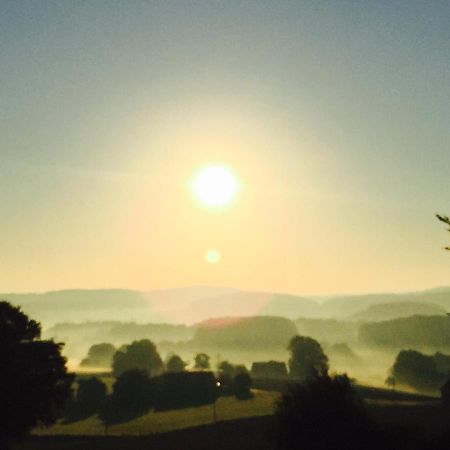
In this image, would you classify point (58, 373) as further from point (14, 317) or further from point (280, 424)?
point (280, 424)

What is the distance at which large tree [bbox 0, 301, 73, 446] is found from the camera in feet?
120

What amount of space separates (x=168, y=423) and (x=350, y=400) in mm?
52713

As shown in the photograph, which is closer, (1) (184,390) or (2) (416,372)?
(1) (184,390)

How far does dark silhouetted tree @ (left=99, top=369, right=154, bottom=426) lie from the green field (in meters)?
2.25

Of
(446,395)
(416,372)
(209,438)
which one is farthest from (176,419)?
(416,372)

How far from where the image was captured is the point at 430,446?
79.0 ft

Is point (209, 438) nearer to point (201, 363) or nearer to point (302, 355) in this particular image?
point (302, 355)

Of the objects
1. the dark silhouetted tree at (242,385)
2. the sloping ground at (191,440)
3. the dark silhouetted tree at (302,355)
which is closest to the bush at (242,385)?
the dark silhouetted tree at (242,385)

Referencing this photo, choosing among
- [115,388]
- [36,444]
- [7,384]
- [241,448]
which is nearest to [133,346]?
[115,388]

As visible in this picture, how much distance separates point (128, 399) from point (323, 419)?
67288 mm

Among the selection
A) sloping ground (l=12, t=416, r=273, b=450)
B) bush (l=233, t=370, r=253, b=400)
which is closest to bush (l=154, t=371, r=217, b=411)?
bush (l=233, t=370, r=253, b=400)

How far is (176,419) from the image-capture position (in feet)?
251

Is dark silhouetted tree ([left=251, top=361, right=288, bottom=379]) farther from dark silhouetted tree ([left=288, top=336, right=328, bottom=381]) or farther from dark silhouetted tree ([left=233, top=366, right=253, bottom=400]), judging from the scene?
dark silhouetted tree ([left=233, top=366, right=253, bottom=400])

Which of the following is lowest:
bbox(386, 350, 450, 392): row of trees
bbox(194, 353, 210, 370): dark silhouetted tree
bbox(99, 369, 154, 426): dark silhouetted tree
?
bbox(99, 369, 154, 426): dark silhouetted tree
